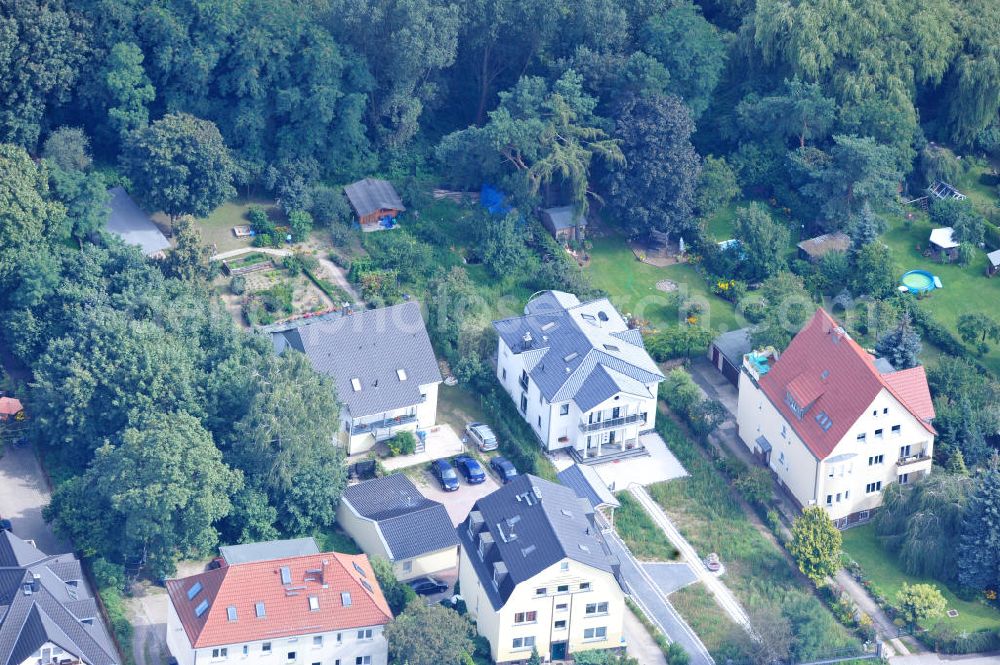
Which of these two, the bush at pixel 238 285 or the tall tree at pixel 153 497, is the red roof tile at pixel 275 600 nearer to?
the tall tree at pixel 153 497

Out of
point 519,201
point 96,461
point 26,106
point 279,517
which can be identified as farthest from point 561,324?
point 26,106

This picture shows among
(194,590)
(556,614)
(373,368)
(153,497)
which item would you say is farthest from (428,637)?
(373,368)

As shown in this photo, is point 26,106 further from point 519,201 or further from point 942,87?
point 942,87

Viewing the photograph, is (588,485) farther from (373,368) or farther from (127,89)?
(127,89)

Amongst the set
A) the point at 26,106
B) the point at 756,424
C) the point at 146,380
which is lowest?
the point at 756,424

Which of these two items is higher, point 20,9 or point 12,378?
point 20,9

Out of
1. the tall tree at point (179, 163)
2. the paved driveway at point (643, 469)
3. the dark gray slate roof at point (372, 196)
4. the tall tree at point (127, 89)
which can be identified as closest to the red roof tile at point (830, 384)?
the paved driveway at point (643, 469)
